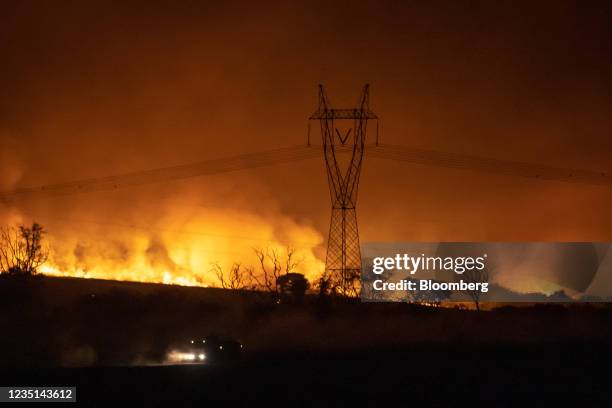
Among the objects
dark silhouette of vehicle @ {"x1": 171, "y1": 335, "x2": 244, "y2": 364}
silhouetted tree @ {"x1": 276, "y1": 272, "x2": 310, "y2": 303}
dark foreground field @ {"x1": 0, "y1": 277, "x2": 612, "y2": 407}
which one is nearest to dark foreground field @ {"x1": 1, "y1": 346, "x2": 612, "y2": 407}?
dark foreground field @ {"x1": 0, "y1": 277, "x2": 612, "y2": 407}

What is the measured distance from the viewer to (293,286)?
94750 millimetres

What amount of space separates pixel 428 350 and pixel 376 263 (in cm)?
3269

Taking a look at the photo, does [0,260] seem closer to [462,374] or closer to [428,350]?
[428,350]

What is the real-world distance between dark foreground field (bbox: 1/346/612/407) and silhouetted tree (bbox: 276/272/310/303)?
39.8 meters

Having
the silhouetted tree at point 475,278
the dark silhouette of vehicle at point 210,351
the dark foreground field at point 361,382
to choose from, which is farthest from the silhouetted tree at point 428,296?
the dark foreground field at point 361,382

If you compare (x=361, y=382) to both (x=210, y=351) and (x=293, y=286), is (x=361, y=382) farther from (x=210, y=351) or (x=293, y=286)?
(x=293, y=286)

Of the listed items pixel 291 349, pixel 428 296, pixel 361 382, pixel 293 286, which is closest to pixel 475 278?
pixel 428 296

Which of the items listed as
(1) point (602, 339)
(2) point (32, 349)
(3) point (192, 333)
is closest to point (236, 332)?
(3) point (192, 333)

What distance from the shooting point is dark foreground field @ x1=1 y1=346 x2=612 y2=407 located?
3738cm

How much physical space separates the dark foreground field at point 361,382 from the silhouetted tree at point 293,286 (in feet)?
130

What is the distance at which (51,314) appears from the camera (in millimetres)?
84375

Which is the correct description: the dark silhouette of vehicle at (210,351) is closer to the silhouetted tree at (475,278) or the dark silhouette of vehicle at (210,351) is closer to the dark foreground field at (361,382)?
the dark foreground field at (361,382)

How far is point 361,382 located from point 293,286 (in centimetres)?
5350

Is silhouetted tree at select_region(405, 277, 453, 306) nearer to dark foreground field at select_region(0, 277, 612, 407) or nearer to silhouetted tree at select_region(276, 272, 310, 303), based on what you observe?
dark foreground field at select_region(0, 277, 612, 407)
